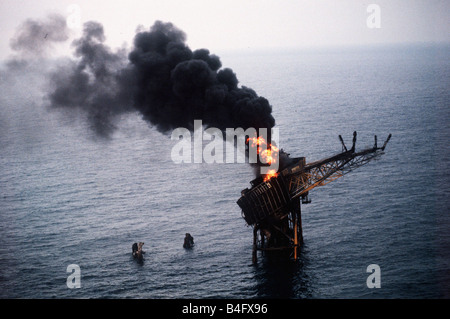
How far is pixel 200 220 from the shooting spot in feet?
252

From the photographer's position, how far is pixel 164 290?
54.5 metres

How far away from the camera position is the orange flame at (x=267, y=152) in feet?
180

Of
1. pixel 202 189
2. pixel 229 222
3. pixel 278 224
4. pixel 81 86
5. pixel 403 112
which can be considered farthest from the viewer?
pixel 403 112

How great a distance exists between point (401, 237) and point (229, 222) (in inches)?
970

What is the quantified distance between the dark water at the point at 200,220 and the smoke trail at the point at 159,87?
435 inches

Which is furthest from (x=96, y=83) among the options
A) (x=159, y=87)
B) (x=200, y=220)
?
(x=200, y=220)

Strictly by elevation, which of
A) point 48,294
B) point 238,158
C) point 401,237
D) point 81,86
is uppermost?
point 81,86

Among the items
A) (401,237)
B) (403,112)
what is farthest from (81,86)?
(403,112)

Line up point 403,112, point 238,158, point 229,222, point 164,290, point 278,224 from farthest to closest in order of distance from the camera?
point 403,112, point 238,158, point 229,222, point 278,224, point 164,290

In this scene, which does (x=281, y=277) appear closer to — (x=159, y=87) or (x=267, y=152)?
(x=267, y=152)

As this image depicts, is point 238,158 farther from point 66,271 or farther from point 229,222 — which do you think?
point 66,271

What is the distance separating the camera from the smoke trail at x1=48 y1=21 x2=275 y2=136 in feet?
183

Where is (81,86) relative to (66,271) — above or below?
above

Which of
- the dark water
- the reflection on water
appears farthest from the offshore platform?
the dark water
